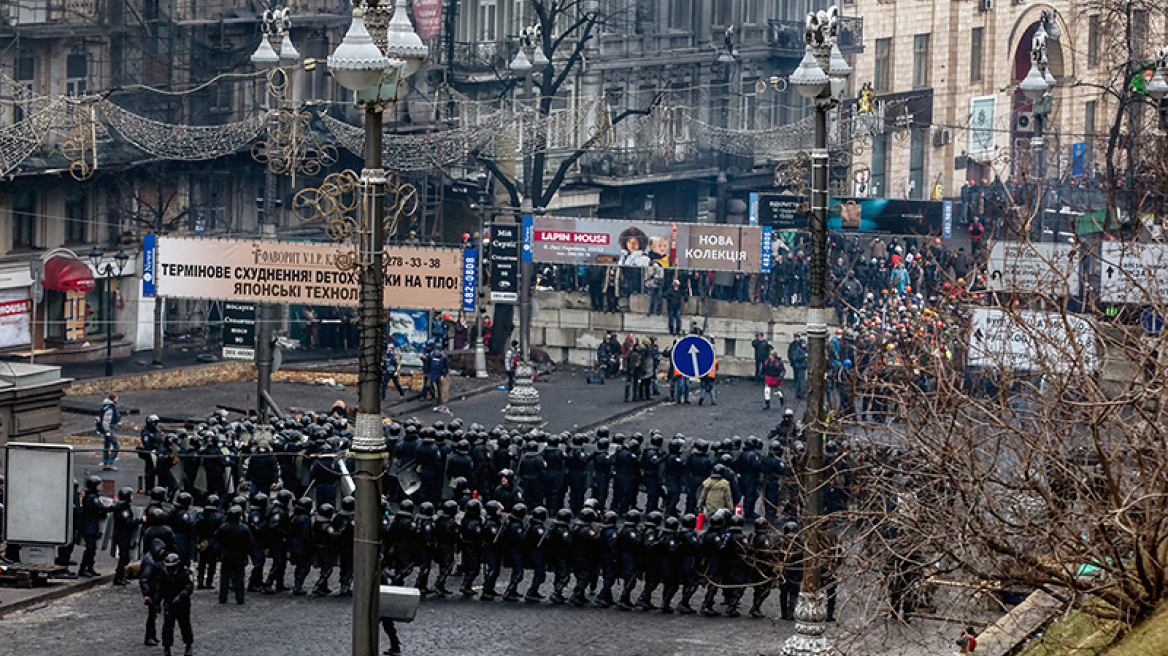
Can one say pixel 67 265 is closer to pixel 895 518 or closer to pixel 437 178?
pixel 437 178

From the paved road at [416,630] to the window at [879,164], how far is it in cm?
4453

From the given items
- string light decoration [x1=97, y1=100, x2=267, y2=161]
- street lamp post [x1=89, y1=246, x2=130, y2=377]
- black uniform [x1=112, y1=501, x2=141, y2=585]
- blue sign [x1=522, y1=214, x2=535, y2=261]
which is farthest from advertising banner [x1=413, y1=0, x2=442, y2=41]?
black uniform [x1=112, y1=501, x2=141, y2=585]

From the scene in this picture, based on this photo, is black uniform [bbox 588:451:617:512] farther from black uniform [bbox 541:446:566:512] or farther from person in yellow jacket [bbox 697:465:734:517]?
person in yellow jacket [bbox 697:465:734:517]

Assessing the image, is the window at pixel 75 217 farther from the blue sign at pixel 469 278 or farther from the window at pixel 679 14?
the window at pixel 679 14

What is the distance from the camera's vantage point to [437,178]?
159ft

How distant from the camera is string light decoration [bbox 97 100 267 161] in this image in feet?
136

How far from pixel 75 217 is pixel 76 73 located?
3.55 metres

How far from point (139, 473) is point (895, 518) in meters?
17.4

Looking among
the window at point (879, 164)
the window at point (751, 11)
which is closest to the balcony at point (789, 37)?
the window at point (751, 11)

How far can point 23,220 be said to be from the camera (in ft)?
139

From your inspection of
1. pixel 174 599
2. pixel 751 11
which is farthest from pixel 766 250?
pixel 751 11

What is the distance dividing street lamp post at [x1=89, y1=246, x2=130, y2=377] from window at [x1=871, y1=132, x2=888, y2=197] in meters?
28.9

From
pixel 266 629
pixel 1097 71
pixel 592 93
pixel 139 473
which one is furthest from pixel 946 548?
pixel 1097 71

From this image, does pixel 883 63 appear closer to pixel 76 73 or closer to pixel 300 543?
pixel 76 73
